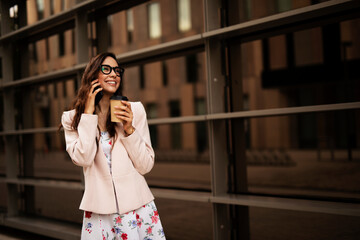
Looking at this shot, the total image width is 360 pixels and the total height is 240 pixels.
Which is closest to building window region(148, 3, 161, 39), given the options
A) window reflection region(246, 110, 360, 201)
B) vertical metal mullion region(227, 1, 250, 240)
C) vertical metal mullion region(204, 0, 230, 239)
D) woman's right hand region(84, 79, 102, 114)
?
window reflection region(246, 110, 360, 201)

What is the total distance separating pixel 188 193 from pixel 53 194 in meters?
6.45

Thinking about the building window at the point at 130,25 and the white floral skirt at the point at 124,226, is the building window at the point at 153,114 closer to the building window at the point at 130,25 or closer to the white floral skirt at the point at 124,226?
the building window at the point at 130,25

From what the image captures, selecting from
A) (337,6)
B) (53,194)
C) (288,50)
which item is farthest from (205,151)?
(337,6)

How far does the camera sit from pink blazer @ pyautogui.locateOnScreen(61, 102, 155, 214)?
234 centimetres

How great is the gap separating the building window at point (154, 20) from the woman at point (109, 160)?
29.3m

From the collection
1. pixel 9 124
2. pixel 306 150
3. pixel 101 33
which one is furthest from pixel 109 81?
pixel 306 150

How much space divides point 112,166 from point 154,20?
29922mm

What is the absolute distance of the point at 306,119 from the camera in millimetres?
28047

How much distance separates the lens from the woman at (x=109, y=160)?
7.76 ft

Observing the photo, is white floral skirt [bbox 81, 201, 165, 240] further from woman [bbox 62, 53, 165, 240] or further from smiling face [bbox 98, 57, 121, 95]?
smiling face [bbox 98, 57, 121, 95]

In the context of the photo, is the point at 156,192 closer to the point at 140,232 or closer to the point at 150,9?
the point at 140,232

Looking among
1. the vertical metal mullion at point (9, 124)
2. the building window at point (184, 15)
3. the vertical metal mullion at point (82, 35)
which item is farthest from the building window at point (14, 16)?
the building window at point (184, 15)

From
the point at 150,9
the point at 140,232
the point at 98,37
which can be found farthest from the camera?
the point at 150,9

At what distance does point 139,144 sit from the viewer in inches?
94.9
